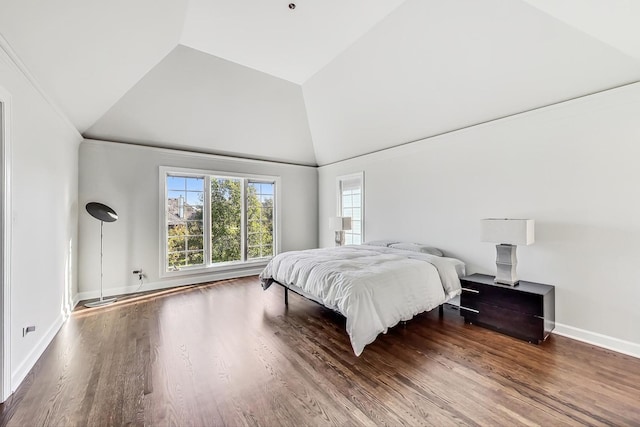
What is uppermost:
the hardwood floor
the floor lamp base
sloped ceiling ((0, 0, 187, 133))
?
sloped ceiling ((0, 0, 187, 133))

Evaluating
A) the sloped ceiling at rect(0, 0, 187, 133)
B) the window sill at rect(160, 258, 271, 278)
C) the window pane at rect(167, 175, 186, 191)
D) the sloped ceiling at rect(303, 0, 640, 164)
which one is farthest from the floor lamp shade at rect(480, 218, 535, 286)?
the window pane at rect(167, 175, 186, 191)

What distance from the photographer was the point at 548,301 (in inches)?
113

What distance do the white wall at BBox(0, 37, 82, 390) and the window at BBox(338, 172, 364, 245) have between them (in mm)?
4439

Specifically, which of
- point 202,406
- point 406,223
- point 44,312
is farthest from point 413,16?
point 44,312

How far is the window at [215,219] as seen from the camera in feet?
16.5

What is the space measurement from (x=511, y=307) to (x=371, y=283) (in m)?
1.62

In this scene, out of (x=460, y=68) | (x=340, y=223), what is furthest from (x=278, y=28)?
(x=340, y=223)

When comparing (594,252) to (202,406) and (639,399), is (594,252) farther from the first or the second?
(202,406)

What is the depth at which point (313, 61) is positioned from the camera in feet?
12.8

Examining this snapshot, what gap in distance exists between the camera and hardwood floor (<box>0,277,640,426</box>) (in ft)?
5.92

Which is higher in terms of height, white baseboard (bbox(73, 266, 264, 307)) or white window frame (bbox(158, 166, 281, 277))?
white window frame (bbox(158, 166, 281, 277))

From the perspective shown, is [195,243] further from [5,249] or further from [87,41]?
[87,41]

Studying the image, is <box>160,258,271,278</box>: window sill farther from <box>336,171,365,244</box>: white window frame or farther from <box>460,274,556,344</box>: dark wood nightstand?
<box>460,274,556,344</box>: dark wood nightstand

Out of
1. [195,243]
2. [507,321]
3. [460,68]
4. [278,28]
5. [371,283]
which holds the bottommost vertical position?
[507,321]
